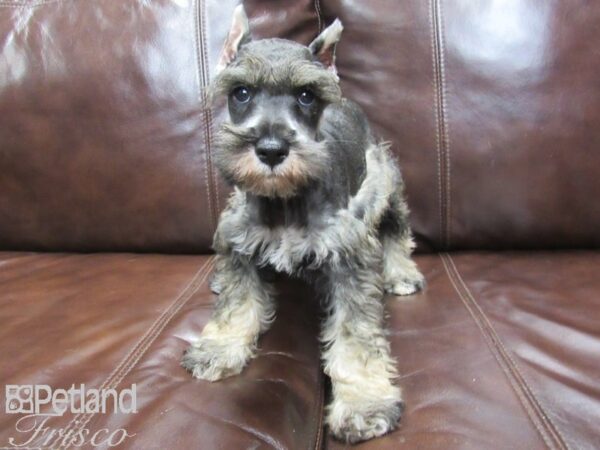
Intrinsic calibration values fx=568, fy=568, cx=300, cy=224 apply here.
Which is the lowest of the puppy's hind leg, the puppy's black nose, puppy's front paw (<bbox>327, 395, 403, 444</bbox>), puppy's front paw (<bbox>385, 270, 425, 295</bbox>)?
puppy's front paw (<bbox>327, 395, 403, 444</bbox>)

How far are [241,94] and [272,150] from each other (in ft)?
0.72

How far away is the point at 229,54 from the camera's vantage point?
1.38 meters

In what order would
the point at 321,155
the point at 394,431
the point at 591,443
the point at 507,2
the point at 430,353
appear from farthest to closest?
1. the point at 507,2
2. the point at 430,353
3. the point at 321,155
4. the point at 394,431
5. the point at 591,443

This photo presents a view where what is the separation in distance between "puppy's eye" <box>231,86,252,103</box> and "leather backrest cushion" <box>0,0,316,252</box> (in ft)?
1.91

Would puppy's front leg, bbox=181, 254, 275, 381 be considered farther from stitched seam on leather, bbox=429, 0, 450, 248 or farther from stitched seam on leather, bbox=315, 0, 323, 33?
stitched seam on leather, bbox=315, 0, 323, 33

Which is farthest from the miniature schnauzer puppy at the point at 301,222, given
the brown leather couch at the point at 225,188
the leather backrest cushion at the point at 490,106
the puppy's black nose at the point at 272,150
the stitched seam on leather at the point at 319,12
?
the stitched seam on leather at the point at 319,12

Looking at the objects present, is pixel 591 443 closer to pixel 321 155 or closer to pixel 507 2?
pixel 321 155

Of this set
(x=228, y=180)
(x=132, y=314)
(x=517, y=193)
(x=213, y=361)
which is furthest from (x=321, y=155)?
(x=517, y=193)

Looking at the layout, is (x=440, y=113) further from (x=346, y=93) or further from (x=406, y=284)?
(x=406, y=284)

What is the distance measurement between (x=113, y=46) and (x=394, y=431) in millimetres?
1493

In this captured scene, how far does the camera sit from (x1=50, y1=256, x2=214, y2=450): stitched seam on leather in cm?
108

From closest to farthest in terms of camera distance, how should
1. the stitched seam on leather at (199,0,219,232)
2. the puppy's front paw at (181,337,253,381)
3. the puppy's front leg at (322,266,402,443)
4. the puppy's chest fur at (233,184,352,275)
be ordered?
the puppy's front leg at (322,266,402,443) < the puppy's front paw at (181,337,253,381) < the puppy's chest fur at (233,184,352,275) < the stitched seam on leather at (199,0,219,232)

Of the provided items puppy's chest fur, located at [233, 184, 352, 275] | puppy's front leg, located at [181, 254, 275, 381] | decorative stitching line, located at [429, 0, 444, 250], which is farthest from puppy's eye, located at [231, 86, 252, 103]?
decorative stitching line, located at [429, 0, 444, 250]

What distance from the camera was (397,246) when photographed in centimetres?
184
